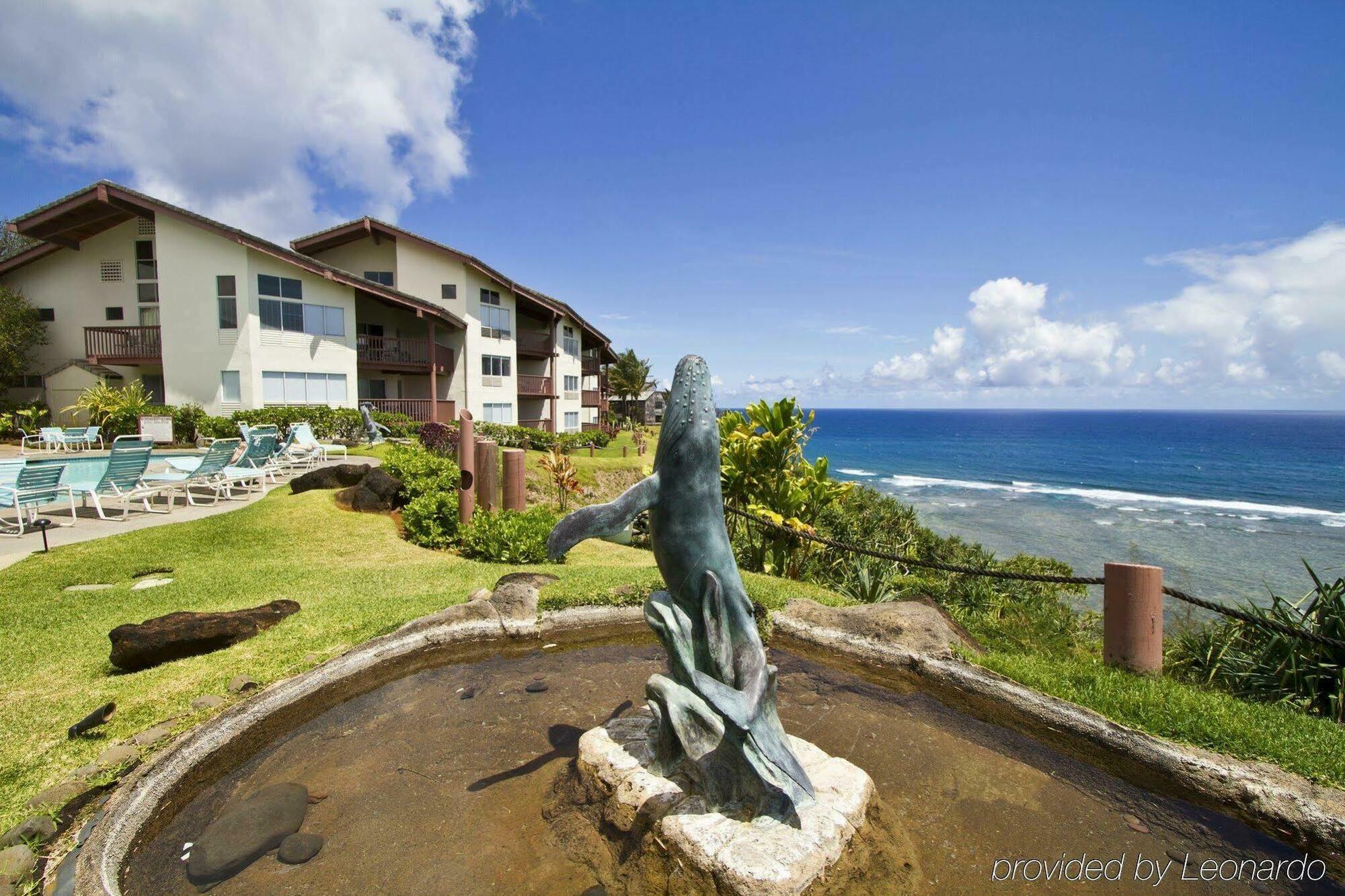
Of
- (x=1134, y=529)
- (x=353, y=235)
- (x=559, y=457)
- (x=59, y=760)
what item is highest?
(x=353, y=235)

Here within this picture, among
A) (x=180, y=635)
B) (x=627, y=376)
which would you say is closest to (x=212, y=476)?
(x=180, y=635)

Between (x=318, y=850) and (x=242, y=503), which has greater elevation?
(x=242, y=503)

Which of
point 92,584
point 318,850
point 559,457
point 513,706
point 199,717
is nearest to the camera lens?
point 318,850

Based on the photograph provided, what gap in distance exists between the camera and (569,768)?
4.23 meters

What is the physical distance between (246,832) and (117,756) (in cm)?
123

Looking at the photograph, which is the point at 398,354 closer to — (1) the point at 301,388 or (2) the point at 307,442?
(1) the point at 301,388

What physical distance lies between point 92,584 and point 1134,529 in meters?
41.8

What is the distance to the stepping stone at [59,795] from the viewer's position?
3.50 m

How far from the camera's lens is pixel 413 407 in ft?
97.6

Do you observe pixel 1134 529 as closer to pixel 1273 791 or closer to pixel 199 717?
pixel 1273 791

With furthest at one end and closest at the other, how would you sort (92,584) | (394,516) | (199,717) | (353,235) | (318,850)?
(353,235) < (394,516) < (92,584) < (199,717) < (318,850)

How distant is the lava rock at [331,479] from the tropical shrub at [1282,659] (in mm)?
14138

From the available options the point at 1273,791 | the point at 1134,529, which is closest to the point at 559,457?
the point at 1273,791

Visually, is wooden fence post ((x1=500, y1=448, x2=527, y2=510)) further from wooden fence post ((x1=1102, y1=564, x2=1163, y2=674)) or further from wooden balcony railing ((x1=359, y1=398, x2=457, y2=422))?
wooden balcony railing ((x1=359, y1=398, x2=457, y2=422))
